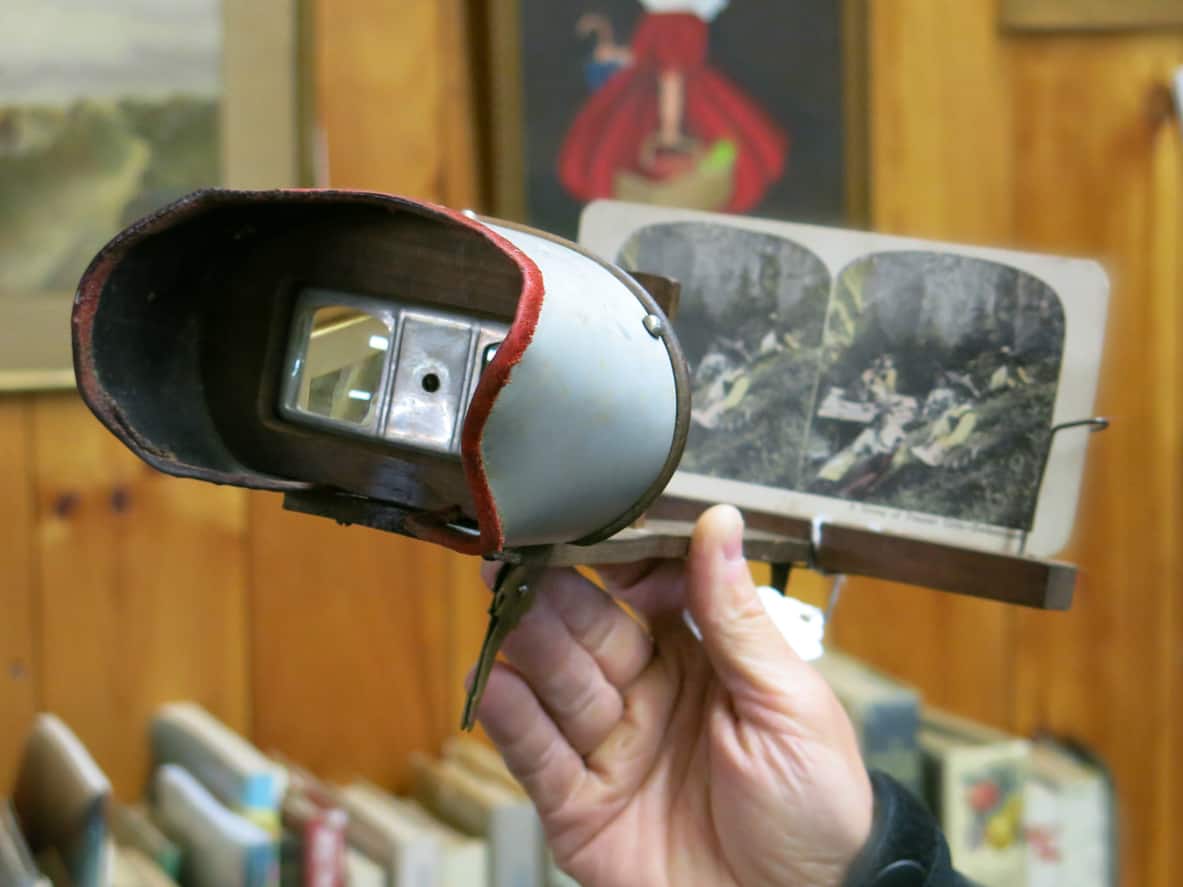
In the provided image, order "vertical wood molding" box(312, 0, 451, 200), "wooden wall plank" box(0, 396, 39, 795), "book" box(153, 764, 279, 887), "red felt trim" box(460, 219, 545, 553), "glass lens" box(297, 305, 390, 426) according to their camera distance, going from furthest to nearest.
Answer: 1. "vertical wood molding" box(312, 0, 451, 200)
2. "wooden wall plank" box(0, 396, 39, 795)
3. "book" box(153, 764, 279, 887)
4. "glass lens" box(297, 305, 390, 426)
5. "red felt trim" box(460, 219, 545, 553)

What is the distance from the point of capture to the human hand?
26.4 inches

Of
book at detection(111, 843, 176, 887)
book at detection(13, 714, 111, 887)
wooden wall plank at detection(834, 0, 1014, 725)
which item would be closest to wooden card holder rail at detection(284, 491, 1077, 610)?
book at detection(13, 714, 111, 887)

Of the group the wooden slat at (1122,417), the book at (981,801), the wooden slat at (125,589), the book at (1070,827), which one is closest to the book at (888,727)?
the book at (981,801)

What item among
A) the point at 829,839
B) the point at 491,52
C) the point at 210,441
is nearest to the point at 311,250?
the point at 210,441

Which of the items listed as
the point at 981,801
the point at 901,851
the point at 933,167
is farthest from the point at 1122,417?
the point at 901,851

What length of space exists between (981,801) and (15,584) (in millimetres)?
873

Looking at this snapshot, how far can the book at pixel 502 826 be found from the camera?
1.01 metres

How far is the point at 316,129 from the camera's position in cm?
109

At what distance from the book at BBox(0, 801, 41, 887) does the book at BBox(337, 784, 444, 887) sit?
0.26 m

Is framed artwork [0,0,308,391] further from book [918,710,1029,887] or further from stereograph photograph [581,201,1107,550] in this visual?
book [918,710,1029,887]

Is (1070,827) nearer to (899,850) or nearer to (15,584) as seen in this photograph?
(899,850)

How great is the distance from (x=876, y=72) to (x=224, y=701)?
92cm

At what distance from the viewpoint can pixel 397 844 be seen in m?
0.97

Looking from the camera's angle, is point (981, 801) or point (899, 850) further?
point (981, 801)
